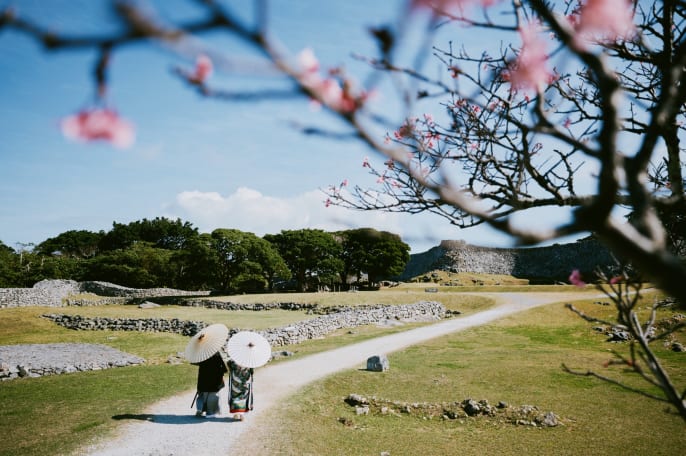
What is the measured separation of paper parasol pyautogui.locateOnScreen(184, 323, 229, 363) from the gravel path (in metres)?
1.09

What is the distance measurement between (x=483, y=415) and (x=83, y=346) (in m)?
14.5

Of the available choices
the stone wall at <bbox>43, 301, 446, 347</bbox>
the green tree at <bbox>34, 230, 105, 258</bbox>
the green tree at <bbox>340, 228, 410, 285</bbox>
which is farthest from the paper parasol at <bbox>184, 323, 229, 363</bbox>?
the green tree at <bbox>34, 230, 105, 258</bbox>

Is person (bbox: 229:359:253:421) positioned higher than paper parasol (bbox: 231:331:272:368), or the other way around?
paper parasol (bbox: 231:331:272:368)

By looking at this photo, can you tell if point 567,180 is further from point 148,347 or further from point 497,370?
point 148,347

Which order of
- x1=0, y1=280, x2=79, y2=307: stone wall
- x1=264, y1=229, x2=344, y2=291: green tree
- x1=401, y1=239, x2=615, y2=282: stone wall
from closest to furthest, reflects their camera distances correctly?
x1=0, y1=280, x2=79, y2=307: stone wall → x1=264, y1=229, x2=344, y2=291: green tree → x1=401, y1=239, x2=615, y2=282: stone wall

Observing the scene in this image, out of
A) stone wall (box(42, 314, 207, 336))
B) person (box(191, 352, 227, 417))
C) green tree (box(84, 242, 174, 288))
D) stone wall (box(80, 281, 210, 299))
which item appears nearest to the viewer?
→ person (box(191, 352, 227, 417))

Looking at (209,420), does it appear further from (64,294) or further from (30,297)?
(64,294)

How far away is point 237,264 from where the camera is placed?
3959 centimetres

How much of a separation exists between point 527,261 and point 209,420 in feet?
188

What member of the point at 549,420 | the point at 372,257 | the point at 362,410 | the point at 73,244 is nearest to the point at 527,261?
the point at 372,257

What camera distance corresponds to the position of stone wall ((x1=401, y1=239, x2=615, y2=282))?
47406mm

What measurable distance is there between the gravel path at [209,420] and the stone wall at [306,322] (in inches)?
183

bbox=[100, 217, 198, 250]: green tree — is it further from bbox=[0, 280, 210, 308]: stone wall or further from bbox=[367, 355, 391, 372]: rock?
bbox=[367, 355, 391, 372]: rock

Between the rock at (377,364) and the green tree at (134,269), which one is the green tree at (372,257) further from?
the rock at (377,364)
